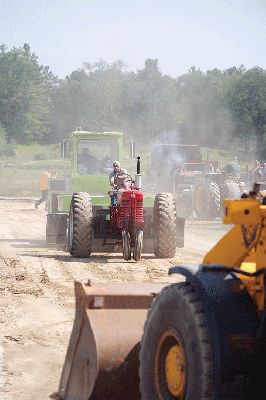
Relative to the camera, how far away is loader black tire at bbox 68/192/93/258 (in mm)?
15047

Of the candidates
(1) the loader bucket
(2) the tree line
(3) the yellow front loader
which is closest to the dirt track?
(1) the loader bucket

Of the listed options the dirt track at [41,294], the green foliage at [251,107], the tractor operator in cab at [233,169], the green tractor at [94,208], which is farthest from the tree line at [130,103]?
the dirt track at [41,294]

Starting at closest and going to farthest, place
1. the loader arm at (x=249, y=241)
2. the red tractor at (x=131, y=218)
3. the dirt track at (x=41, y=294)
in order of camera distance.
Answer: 1. the loader arm at (x=249, y=241)
2. the dirt track at (x=41, y=294)
3. the red tractor at (x=131, y=218)

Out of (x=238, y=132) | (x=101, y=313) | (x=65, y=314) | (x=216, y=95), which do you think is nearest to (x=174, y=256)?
(x=65, y=314)

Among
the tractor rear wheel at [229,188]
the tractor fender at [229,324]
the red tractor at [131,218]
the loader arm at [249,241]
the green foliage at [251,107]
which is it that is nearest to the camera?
the tractor fender at [229,324]

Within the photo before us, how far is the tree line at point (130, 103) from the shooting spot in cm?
5800

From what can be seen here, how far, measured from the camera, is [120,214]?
14883 mm

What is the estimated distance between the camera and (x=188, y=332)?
4207 millimetres

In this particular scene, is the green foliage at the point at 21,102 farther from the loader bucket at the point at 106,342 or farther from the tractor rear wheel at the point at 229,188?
the loader bucket at the point at 106,342

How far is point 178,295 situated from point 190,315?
0.70ft

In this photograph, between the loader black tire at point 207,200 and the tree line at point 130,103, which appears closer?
the loader black tire at point 207,200

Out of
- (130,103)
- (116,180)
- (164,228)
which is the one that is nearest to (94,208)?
(116,180)

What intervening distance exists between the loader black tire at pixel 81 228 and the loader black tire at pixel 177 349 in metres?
10.4

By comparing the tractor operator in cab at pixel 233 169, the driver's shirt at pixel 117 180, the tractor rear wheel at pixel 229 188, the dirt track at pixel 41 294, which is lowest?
the dirt track at pixel 41 294
